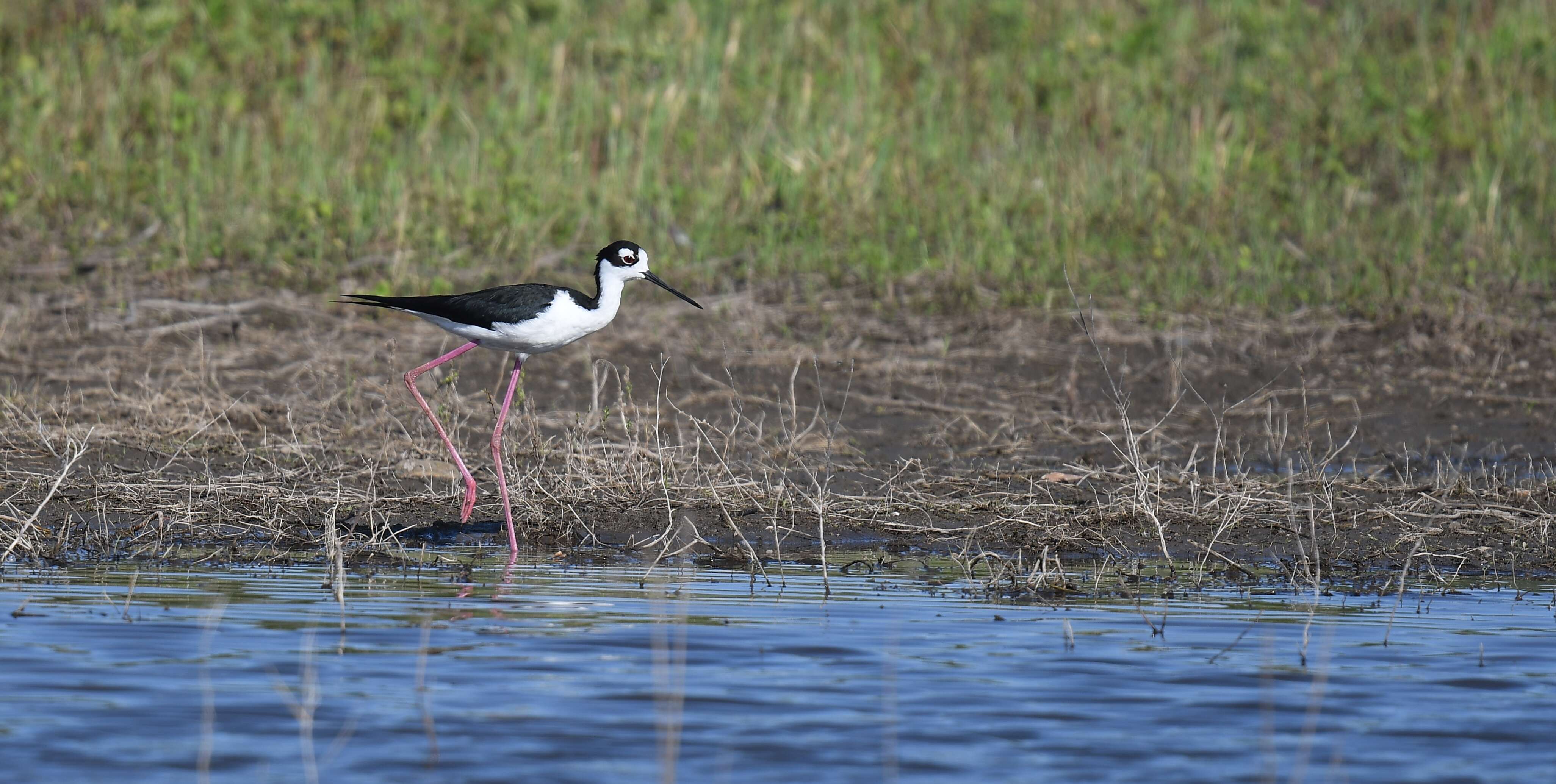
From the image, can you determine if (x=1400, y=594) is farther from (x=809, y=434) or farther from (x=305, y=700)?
(x=809, y=434)

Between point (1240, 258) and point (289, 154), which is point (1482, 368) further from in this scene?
point (289, 154)

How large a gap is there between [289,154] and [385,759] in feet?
27.5

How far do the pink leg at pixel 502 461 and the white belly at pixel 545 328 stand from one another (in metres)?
0.15

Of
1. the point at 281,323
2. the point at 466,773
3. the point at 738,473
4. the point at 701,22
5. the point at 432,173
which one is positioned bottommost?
the point at 466,773

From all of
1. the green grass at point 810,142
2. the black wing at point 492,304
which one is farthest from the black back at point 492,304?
the green grass at point 810,142

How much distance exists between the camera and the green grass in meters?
11.0

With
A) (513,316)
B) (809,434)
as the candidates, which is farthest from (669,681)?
(809,434)

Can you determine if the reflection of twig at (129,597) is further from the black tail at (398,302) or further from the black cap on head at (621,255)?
the black cap on head at (621,255)

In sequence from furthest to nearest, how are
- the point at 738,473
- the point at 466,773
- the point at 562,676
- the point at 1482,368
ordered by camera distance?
the point at 1482,368
the point at 738,473
the point at 562,676
the point at 466,773

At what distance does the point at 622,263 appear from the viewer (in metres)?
7.71

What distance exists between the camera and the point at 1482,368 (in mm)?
9703

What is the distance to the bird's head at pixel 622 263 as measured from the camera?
7.64 meters

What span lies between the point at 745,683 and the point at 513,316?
9.76 ft

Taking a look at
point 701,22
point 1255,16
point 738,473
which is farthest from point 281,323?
point 1255,16
